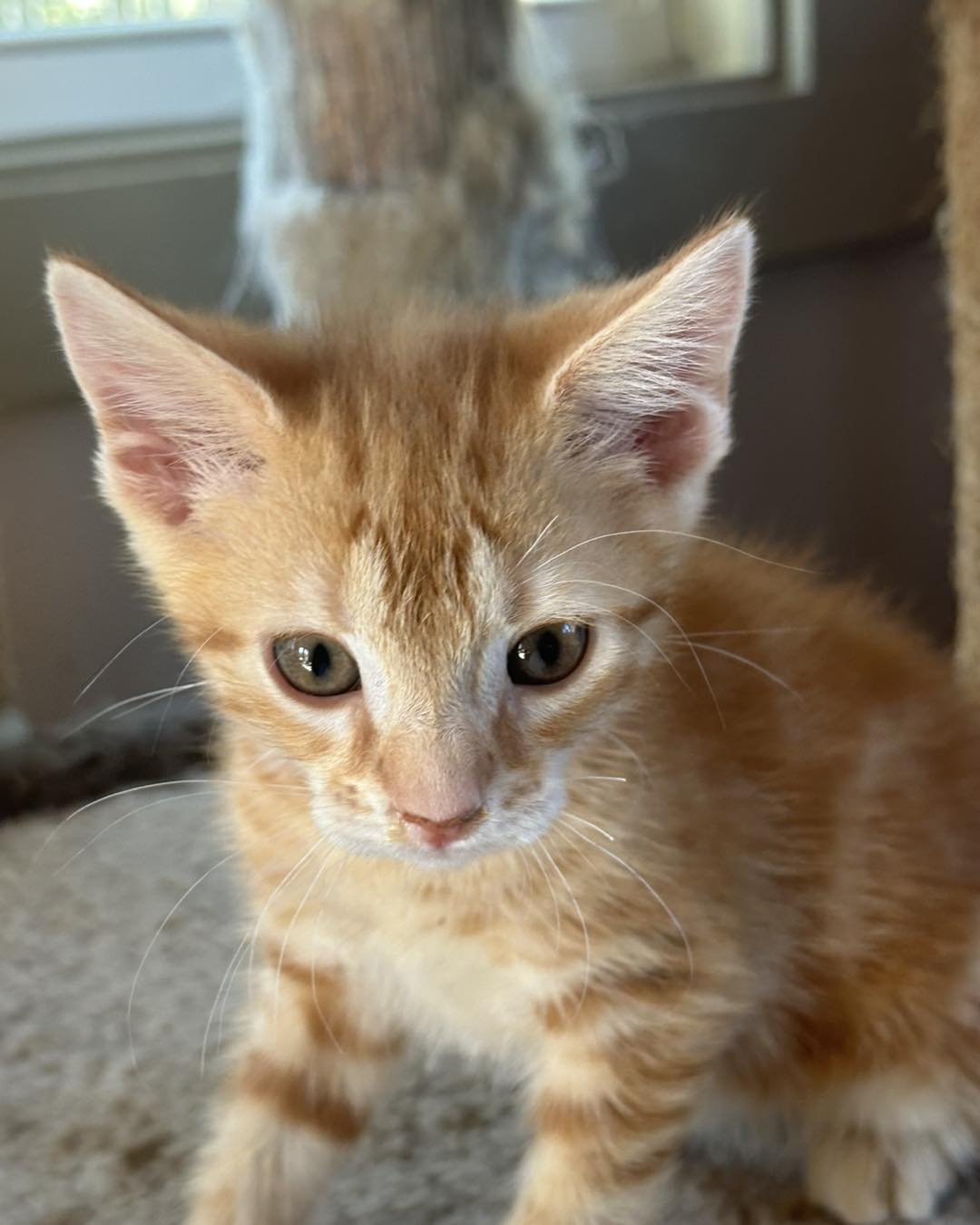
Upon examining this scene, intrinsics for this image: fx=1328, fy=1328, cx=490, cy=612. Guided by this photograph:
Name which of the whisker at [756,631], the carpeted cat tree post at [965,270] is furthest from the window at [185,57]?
the whisker at [756,631]

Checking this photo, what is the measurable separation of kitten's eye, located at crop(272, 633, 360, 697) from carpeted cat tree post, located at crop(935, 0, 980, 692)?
0.66 m

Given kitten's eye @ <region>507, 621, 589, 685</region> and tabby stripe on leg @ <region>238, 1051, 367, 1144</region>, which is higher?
kitten's eye @ <region>507, 621, 589, 685</region>

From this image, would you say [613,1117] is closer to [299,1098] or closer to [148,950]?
[299,1098]

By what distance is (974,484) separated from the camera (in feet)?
4.03

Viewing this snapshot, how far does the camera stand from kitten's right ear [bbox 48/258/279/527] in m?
0.68

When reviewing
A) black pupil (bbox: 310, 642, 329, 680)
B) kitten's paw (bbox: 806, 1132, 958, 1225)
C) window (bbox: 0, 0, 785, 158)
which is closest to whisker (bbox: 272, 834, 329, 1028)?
black pupil (bbox: 310, 642, 329, 680)

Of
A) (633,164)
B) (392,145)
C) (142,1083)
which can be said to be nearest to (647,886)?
(142,1083)

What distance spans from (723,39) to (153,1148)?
1.57 meters

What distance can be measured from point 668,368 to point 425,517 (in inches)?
6.7

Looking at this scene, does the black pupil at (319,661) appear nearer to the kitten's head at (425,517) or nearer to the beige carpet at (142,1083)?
the kitten's head at (425,517)

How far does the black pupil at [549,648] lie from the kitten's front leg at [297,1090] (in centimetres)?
31

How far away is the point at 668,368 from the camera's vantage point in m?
0.76

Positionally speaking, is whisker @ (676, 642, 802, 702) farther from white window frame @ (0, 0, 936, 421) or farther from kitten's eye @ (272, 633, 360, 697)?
white window frame @ (0, 0, 936, 421)

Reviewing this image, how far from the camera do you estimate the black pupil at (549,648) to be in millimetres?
734
